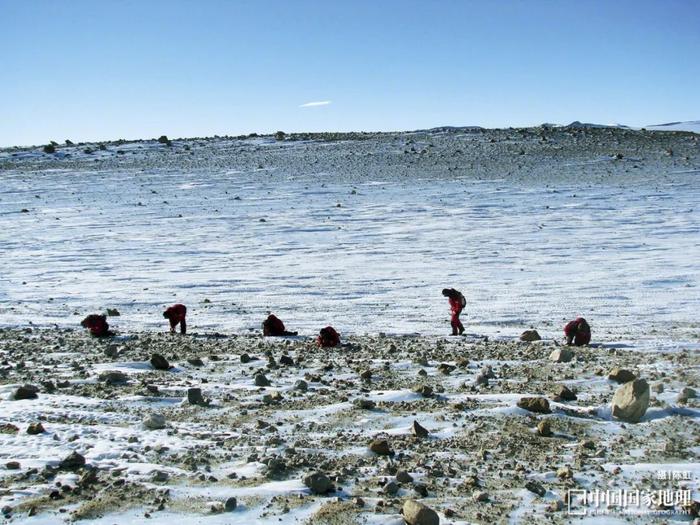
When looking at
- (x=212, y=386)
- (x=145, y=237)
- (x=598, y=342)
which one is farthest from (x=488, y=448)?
(x=145, y=237)

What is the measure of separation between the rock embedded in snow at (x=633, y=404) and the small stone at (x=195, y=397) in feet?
A: 10.6

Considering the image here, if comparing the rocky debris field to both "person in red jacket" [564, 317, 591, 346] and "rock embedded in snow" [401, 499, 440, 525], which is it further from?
"person in red jacket" [564, 317, 591, 346]

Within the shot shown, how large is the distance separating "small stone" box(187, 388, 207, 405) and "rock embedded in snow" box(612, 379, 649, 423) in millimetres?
3233

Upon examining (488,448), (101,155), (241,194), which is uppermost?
(101,155)

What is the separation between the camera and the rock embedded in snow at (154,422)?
16.5ft

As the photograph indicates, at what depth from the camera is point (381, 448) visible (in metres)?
4.54

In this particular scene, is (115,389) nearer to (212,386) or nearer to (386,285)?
(212,386)

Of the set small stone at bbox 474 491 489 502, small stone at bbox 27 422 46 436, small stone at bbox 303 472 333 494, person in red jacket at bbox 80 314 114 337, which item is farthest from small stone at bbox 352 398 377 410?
person in red jacket at bbox 80 314 114 337

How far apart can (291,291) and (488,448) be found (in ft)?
24.1

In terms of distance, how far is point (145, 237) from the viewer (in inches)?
692

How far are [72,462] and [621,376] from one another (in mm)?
4434

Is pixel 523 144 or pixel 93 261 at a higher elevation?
pixel 523 144

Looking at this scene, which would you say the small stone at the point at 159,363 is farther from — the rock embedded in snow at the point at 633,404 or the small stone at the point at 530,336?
the rock embedded in snow at the point at 633,404

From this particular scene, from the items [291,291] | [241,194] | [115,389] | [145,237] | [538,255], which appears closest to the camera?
[115,389]
